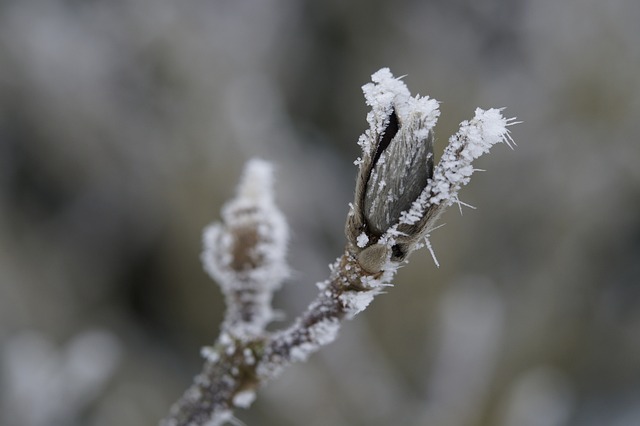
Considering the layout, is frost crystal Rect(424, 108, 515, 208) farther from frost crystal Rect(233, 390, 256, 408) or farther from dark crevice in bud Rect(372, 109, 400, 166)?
frost crystal Rect(233, 390, 256, 408)

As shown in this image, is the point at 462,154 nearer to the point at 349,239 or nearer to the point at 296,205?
the point at 349,239

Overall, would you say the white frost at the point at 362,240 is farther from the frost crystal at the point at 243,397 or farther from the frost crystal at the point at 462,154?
the frost crystal at the point at 243,397

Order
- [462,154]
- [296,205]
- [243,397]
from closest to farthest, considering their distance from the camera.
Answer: [462,154]
[243,397]
[296,205]

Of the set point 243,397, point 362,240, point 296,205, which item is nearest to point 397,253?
point 362,240

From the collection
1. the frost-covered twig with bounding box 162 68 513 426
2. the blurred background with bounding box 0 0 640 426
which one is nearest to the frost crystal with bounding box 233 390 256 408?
the frost-covered twig with bounding box 162 68 513 426

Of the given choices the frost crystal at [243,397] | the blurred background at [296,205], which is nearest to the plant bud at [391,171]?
the frost crystal at [243,397]

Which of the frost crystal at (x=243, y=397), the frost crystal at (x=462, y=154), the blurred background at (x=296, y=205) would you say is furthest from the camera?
the blurred background at (x=296, y=205)
